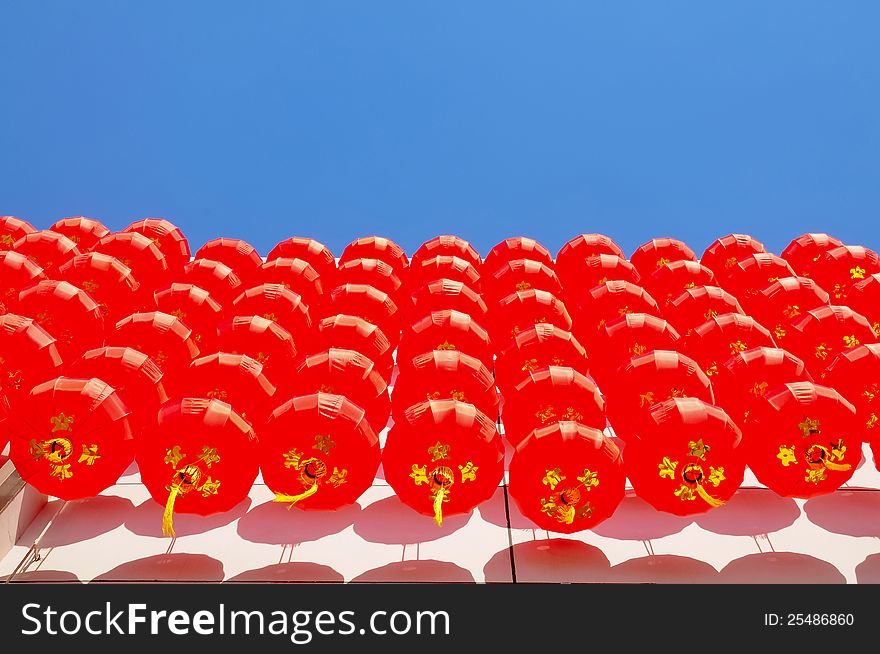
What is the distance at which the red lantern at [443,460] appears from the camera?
5988 millimetres

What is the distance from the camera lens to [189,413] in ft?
19.3

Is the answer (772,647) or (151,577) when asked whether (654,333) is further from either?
(151,577)

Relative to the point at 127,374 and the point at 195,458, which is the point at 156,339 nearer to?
the point at 127,374

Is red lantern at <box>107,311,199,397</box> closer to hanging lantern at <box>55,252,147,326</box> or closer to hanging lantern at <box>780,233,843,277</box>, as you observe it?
hanging lantern at <box>55,252,147,326</box>

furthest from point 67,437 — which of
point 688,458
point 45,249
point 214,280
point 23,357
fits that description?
point 45,249

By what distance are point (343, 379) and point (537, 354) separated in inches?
69.0

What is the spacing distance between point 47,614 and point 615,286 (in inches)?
229

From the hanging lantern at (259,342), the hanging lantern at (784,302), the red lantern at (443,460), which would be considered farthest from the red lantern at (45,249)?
the hanging lantern at (784,302)

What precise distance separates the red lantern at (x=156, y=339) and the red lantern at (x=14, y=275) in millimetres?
1536

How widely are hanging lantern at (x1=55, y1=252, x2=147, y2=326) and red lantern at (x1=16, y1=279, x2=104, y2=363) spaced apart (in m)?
0.92

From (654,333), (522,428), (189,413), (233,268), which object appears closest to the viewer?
(189,413)

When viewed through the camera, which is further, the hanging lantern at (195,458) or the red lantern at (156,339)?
the red lantern at (156,339)

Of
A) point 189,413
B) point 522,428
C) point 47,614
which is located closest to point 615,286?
point 522,428

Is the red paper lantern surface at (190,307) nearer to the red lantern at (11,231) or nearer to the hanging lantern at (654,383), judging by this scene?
the red lantern at (11,231)
